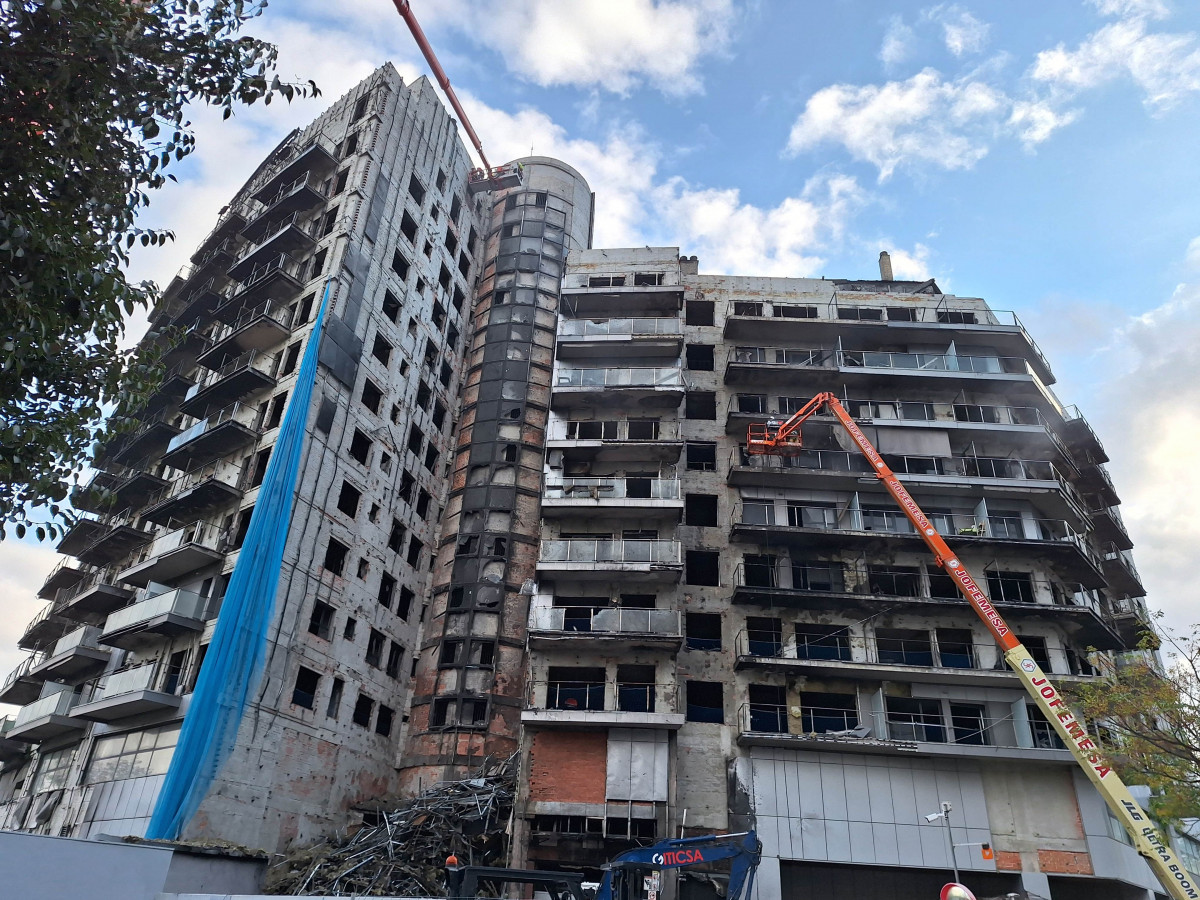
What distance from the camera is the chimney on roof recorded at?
48.2 m

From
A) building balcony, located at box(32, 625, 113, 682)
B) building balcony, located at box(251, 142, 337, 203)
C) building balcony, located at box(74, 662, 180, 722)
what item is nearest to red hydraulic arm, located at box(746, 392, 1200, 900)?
building balcony, located at box(74, 662, 180, 722)

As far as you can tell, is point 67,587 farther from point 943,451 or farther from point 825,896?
point 943,451

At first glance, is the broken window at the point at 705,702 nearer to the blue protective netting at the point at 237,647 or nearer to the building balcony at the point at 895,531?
the building balcony at the point at 895,531

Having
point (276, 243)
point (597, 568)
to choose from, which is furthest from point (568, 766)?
point (276, 243)

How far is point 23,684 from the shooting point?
147 feet

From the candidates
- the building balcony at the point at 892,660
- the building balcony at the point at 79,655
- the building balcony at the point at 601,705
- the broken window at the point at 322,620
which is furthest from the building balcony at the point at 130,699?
the building balcony at the point at 892,660

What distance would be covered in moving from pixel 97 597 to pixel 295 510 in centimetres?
1363

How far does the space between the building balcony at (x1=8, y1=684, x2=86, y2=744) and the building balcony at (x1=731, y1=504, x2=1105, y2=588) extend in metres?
29.3

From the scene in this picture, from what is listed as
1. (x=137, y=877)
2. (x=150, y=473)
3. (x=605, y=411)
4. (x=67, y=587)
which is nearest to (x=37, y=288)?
(x=137, y=877)

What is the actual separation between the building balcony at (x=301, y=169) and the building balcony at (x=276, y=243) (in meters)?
2.81

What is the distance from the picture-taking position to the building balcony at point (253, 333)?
3812 centimetres

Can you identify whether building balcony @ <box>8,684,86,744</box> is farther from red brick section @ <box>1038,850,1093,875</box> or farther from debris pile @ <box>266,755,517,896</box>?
red brick section @ <box>1038,850,1093,875</box>

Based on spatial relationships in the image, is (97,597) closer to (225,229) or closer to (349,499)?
(349,499)

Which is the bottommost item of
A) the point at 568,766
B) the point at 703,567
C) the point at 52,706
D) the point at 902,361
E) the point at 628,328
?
the point at 568,766
